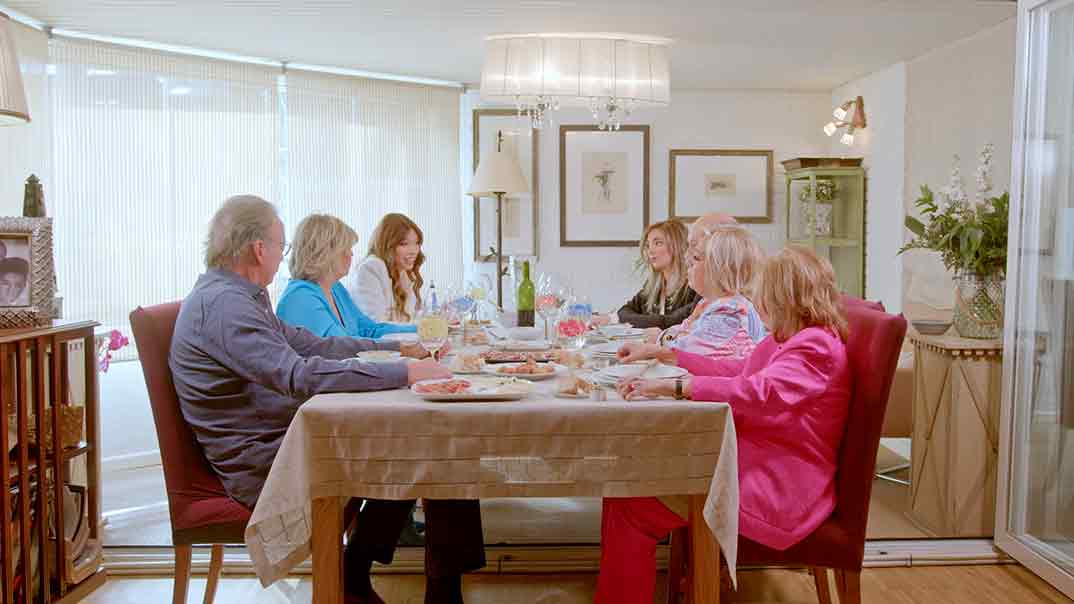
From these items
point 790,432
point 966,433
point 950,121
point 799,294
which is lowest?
point 966,433

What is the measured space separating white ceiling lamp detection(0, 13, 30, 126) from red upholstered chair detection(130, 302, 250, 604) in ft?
2.87

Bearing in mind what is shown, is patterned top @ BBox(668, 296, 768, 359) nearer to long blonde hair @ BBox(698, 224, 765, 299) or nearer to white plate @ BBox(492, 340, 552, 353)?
long blonde hair @ BBox(698, 224, 765, 299)

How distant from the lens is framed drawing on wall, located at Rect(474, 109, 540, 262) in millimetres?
6688

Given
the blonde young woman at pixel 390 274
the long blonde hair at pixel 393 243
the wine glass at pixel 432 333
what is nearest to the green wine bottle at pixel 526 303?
the blonde young woman at pixel 390 274

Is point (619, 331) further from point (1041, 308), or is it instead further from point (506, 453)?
A: point (506, 453)

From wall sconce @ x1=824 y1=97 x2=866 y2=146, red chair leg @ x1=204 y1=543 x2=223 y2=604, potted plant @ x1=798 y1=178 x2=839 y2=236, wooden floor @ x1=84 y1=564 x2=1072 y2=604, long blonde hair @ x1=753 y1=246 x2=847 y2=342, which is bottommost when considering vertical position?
wooden floor @ x1=84 y1=564 x2=1072 y2=604

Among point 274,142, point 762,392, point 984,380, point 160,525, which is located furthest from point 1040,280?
point 274,142

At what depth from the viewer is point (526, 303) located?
385cm

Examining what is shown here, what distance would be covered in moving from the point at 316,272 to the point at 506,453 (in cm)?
160

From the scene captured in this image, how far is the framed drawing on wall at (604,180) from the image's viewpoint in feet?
22.2

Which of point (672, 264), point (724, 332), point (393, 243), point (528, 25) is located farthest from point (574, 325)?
point (528, 25)

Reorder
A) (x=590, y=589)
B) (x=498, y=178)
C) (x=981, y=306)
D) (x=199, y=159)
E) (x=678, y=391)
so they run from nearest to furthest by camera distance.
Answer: (x=678, y=391) < (x=590, y=589) < (x=981, y=306) < (x=199, y=159) < (x=498, y=178)

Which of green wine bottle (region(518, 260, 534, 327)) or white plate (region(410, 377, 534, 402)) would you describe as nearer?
white plate (region(410, 377, 534, 402))

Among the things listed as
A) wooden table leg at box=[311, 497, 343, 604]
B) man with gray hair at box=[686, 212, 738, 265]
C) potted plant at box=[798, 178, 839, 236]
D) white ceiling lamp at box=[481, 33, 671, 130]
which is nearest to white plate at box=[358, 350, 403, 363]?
wooden table leg at box=[311, 497, 343, 604]
